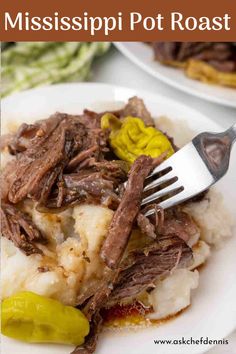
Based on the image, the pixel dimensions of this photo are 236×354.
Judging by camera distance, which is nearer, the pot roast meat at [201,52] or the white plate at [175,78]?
the white plate at [175,78]

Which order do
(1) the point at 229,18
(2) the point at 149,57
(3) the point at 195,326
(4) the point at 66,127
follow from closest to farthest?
(3) the point at 195,326 < (4) the point at 66,127 < (1) the point at 229,18 < (2) the point at 149,57

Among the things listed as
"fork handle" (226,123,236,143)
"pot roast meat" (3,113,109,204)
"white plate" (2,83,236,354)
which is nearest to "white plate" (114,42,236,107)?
"white plate" (2,83,236,354)

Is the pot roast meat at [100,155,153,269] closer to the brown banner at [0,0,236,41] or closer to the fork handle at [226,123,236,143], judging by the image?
the fork handle at [226,123,236,143]

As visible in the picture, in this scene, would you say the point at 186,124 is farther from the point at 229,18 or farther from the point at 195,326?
the point at 195,326

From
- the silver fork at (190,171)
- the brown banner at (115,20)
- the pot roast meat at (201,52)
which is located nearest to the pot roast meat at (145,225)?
the silver fork at (190,171)

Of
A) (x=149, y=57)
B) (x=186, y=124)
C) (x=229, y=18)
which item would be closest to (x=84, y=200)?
(x=186, y=124)

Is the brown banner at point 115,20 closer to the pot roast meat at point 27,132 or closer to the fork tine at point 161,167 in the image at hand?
the pot roast meat at point 27,132

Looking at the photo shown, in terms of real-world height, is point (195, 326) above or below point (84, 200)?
below
